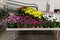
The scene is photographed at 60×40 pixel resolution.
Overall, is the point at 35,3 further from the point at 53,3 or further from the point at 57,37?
the point at 57,37

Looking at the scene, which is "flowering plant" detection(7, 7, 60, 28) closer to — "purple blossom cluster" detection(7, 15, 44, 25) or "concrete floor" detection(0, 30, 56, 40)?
"purple blossom cluster" detection(7, 15, 44, 25)

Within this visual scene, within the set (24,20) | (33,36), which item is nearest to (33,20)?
(24,20)

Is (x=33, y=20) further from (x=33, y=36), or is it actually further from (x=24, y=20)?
(x=33, y=36)

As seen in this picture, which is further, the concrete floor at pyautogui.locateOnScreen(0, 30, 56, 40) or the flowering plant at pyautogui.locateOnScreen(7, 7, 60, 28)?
the concrete floor at pyautogui.locateOnScreen(0, 30, 56, 40)

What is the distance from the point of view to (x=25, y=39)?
3244mm

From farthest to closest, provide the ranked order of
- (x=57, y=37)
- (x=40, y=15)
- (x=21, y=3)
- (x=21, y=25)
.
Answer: (x=21, y=3)
(x=57, y=37)
(x=40, y=15)
(x=21, y=25)

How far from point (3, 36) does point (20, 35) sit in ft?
1.66

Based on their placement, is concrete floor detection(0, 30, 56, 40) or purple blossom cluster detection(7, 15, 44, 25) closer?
purple blossom cluster detection(7, 15, 44, 25)

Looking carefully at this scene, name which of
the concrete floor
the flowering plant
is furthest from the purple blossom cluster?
the concrete floor

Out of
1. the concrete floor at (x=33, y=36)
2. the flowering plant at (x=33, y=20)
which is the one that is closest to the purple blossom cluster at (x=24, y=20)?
the flowering plant at (x=33, y=20)

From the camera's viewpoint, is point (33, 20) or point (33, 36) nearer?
point (33, 20)

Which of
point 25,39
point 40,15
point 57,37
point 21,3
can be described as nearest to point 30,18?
point 40,15

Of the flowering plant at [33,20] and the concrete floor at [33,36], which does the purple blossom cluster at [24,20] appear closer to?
the flowering plant at [33,20]

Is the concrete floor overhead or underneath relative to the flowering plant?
underneath
